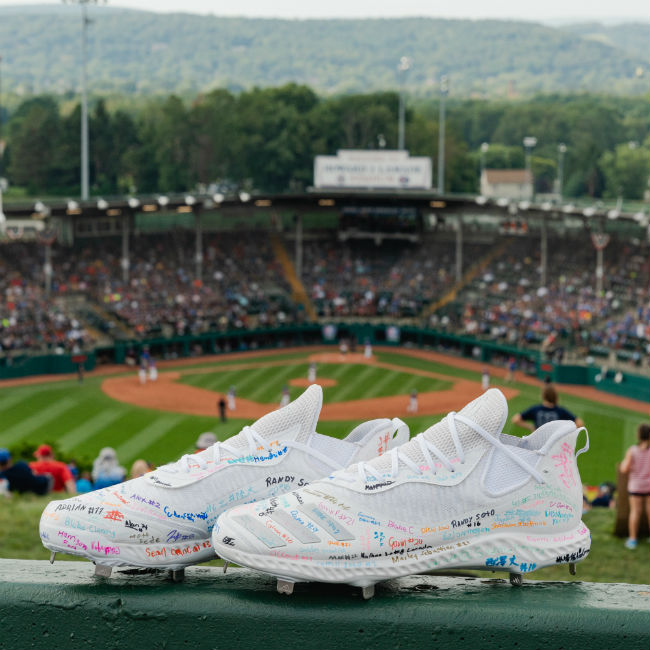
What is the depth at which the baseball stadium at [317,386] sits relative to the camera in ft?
8.32

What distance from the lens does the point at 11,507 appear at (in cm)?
1052

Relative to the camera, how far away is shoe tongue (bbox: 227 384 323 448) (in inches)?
115

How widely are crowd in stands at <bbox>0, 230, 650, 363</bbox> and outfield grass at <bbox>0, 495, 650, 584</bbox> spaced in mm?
27448

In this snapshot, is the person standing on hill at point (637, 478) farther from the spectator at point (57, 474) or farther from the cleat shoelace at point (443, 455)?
the spectator at point (57, 474)

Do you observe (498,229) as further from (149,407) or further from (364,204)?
(149,407)

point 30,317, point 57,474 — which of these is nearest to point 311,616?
point 57,474

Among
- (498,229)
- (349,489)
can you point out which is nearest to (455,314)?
(498,229)

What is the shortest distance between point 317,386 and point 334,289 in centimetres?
4774

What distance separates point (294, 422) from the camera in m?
2.93

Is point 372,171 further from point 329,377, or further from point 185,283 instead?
point 329,377

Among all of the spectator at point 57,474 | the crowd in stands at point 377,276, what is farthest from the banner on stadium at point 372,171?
the spectator at point 57,474

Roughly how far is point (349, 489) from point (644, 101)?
455ft

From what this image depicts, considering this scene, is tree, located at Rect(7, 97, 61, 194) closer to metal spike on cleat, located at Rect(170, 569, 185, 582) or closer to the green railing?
metal spike on cleat, located at Rect(170, 569, 185, 582)

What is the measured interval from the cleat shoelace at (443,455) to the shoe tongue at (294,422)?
0.22 meters
